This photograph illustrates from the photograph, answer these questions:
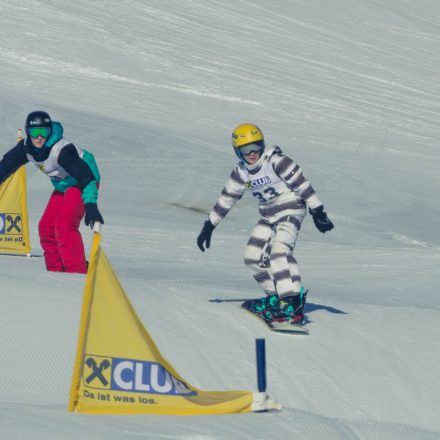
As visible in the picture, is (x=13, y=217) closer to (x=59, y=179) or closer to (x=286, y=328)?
(x=59, y=179)

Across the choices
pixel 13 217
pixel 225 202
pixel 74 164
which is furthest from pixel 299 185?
pixel 13 217

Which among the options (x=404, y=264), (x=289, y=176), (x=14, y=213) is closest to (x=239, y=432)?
(x=289, y=176)

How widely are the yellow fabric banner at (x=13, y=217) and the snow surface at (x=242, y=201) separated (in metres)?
0.50

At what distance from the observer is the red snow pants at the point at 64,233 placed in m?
10.1

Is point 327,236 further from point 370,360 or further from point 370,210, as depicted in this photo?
point 370,360

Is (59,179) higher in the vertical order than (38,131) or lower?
lower

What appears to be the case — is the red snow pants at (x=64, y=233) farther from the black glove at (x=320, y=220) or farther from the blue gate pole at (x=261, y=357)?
the blue gate pole at (x=261, y=357)

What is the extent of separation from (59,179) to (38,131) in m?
0.54

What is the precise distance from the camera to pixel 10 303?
8.34 m

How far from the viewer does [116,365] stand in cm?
626

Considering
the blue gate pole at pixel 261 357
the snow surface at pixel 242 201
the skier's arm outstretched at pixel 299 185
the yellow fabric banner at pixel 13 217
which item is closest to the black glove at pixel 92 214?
the snow surface at pixel 242 201

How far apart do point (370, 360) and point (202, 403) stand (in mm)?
2684

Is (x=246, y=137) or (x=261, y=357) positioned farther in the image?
(x=246, y=137)

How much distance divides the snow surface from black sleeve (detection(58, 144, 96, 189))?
837mm
